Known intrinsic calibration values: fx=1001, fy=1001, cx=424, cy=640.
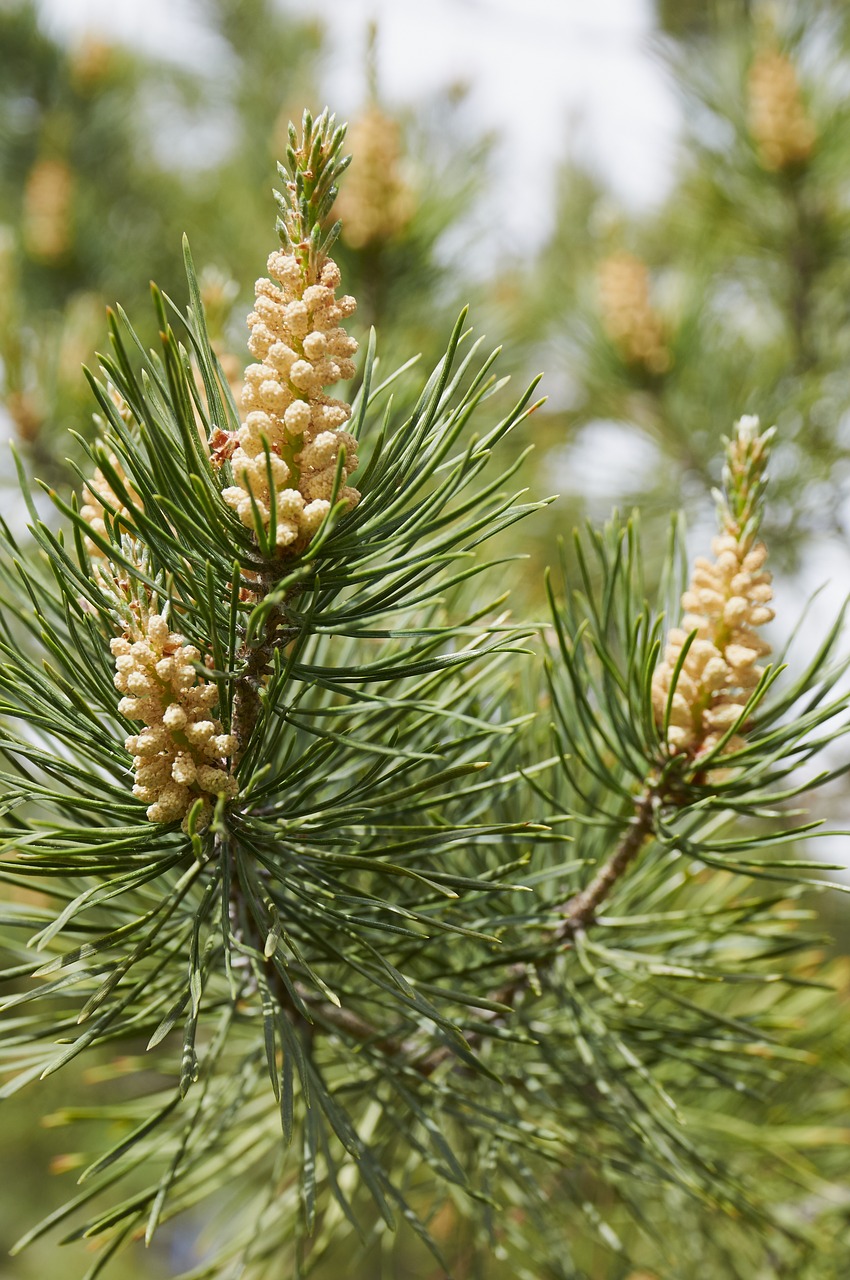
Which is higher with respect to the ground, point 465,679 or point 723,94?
point 723,94

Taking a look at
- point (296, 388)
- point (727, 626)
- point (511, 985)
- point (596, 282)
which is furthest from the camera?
point (596, 282)

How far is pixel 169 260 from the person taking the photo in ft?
6.37

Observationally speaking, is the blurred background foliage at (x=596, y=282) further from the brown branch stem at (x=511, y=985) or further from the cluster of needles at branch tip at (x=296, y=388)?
the cluster of needles at branch tip at (x=296, y=388)

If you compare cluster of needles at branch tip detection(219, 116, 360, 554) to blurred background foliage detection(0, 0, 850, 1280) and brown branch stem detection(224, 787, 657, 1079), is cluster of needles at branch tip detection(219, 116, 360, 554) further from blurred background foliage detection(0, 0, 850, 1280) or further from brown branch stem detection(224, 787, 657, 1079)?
blurred background foliage detection(0, 0, 850, 1280)

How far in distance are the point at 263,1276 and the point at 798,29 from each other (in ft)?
5.74

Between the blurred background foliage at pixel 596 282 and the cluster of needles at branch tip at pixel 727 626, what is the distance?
1.48 ft

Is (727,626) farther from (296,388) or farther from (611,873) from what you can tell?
(296,388)

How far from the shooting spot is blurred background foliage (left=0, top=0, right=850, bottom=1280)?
4.13 ft

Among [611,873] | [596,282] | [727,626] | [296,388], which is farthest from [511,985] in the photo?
[596,282]

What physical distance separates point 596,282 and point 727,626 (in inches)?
45.5

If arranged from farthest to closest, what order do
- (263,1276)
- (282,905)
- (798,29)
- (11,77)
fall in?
(11,77)
(798,29)
(263,1276)
(282,905)

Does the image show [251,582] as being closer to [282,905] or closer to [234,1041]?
[282,905]

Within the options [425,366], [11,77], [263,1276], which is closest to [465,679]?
[263,1276]

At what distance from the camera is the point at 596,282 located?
5.22ft
